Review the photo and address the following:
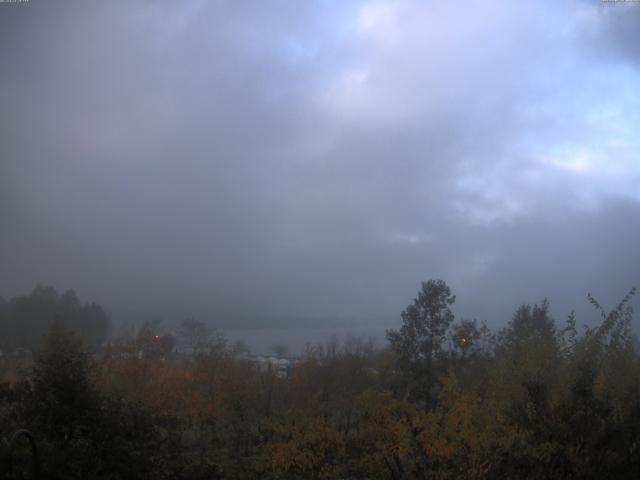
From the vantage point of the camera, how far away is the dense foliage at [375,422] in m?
9.62

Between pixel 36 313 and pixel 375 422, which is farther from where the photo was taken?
pixel 36 313

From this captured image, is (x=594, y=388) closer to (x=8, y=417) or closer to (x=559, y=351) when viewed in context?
(x=559, y=351)

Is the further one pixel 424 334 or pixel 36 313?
pixel 36 313

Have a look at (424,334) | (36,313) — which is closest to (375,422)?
(424,334)

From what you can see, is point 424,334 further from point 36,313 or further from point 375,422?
point 36,313

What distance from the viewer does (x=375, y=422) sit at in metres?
19.9

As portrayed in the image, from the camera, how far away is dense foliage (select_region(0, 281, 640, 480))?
31.6ft

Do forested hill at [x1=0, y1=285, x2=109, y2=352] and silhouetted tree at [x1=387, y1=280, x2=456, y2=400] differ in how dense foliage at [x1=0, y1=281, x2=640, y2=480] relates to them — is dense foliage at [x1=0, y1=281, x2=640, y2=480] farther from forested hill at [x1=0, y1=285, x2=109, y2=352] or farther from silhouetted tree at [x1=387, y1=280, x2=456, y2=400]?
forested hill at [x1=0, y1=285, x2=109, y2=352]

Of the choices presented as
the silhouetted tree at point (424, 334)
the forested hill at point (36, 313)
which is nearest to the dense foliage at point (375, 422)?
the silhouetted tree at point (424, 334)

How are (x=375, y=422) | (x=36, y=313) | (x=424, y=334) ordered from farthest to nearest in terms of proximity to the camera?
(x=36, y=313)
(x=424, y=334)
(x=375, y=422)

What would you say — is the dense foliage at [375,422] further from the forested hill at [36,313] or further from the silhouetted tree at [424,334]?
the forested hill at [36,313]

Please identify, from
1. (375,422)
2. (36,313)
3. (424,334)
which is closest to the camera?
(375,422)

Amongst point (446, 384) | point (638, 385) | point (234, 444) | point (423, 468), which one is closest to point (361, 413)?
point (446, 384)

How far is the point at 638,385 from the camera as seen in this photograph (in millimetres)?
11117
